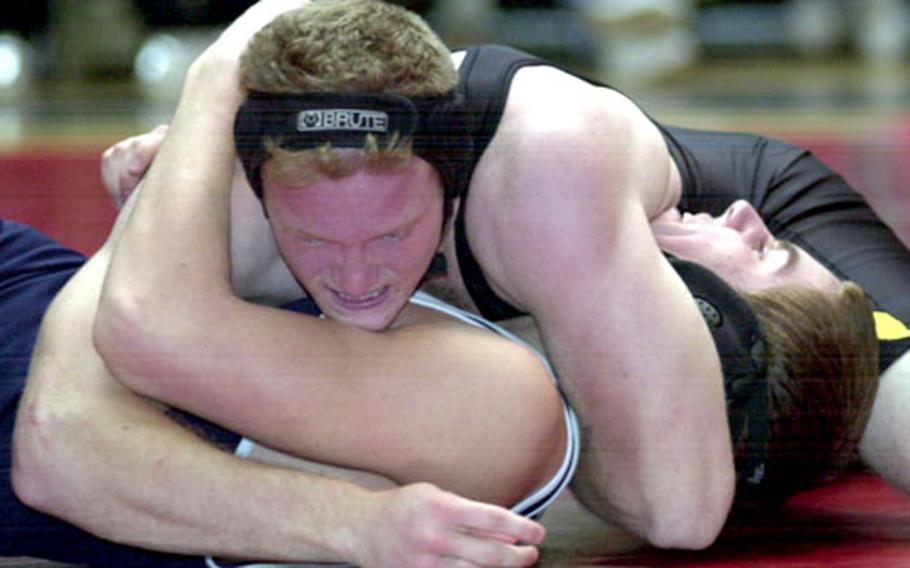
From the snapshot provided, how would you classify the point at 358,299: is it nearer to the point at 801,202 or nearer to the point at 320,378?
the point at 320,378

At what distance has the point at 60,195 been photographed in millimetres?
3576

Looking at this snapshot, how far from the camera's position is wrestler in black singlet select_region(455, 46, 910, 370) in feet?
6.55

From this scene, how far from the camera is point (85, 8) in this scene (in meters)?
6.14

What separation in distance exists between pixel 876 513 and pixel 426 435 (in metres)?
0.56

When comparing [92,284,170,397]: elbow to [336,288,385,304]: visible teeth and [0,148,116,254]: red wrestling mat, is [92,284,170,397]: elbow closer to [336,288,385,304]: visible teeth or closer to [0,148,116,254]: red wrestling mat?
[336,288,385,304]: visible teeth

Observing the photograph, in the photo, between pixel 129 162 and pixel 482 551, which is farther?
pixel 129 162

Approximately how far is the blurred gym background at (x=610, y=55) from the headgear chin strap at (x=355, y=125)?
2940 mm

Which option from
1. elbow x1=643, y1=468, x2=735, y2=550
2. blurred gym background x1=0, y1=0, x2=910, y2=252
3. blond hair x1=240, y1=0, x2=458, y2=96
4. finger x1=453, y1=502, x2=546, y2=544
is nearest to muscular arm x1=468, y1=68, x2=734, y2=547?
elbow x1=643, y1=468, x2=735, y2=550

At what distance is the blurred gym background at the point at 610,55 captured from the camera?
5.03 m

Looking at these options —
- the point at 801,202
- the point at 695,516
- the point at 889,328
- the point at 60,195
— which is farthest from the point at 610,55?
the point at 695,516

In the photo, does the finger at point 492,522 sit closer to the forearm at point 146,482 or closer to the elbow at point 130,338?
the forearm at point 146,482

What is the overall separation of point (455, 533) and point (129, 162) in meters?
0.66

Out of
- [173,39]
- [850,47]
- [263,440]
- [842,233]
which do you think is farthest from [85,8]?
[263,440]

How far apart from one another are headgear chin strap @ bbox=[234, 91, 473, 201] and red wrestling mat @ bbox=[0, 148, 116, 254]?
1456 mm
